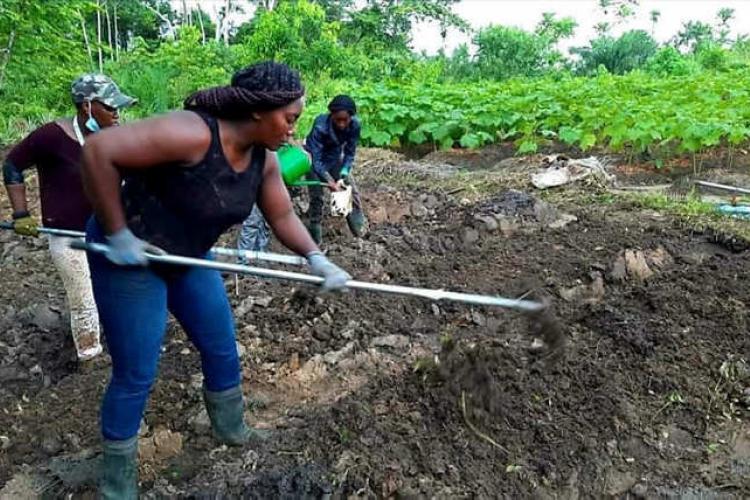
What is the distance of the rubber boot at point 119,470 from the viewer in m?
2.52

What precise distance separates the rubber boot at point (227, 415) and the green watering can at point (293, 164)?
2.80 meters

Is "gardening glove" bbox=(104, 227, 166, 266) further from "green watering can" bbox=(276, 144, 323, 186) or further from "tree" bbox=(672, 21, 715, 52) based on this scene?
"tree" bbox=(672, 21, 715, 52)

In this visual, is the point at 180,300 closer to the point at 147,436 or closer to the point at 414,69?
the point at 147,436

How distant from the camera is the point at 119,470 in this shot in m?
2.54

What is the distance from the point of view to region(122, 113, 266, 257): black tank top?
223cm

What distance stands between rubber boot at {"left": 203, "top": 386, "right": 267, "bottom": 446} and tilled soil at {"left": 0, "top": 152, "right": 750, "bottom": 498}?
7cm

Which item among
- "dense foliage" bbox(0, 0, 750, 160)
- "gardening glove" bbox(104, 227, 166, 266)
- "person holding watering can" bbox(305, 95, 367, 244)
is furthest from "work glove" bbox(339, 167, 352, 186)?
"dense foliage" bbox(0, 0, 750, 160)

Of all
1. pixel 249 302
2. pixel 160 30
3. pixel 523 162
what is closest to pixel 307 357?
pixel 249 302

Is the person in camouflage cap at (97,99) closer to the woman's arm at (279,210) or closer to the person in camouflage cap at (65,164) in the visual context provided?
the person in camouflage cap at (65,164)

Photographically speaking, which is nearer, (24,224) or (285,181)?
(24,224)

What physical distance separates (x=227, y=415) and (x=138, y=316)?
68 cm

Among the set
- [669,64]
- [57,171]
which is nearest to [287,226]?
[57,171]

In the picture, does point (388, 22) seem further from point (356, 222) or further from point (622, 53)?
point (356, 222)

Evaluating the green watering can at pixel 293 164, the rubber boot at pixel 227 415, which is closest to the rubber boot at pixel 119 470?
the rubber boot at pixel 227 415
